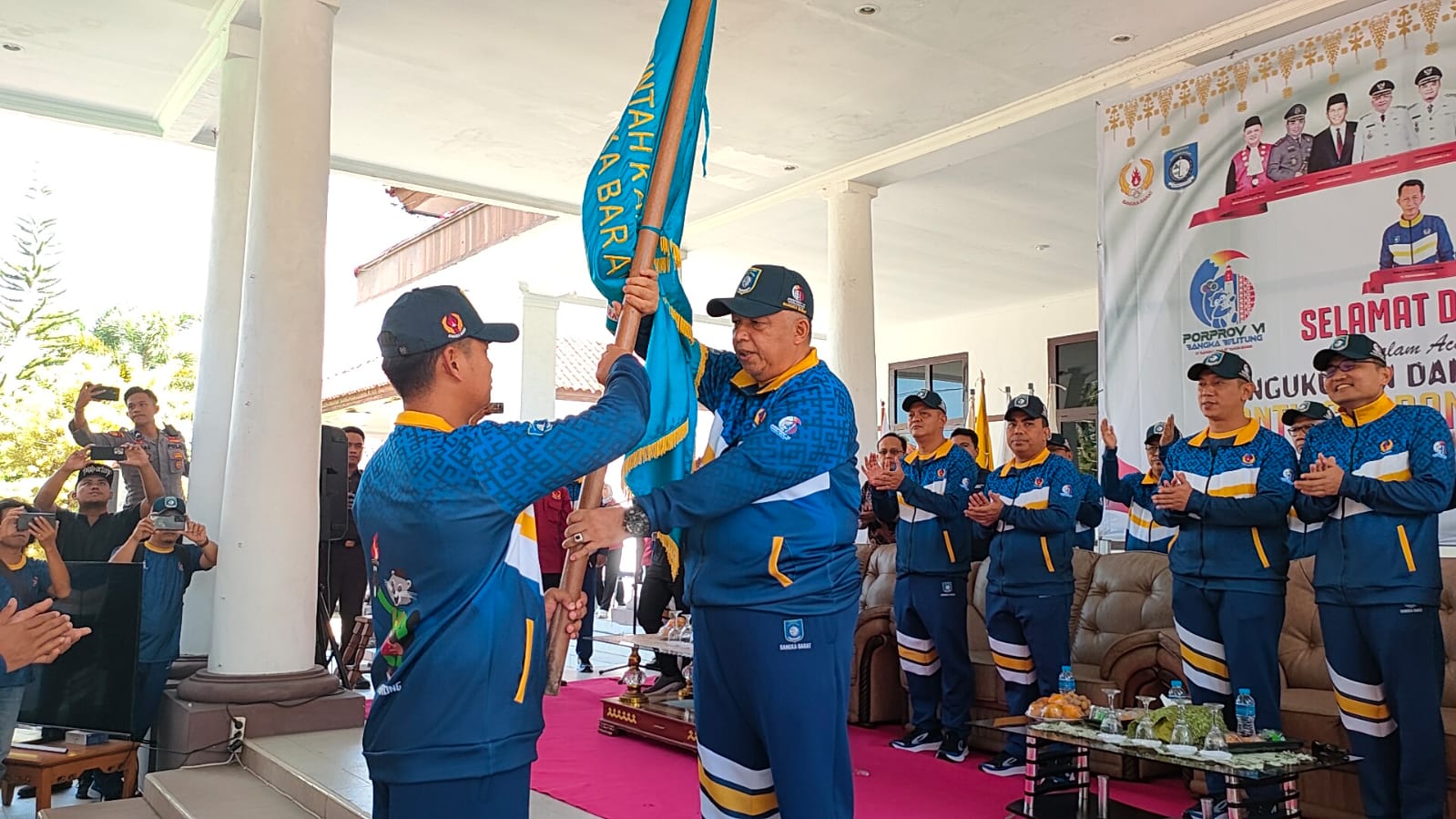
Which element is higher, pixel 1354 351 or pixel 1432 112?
pixel 1432 112

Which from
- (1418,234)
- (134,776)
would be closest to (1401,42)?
(1418,234)

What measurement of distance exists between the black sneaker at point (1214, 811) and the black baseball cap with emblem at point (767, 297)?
2340mm

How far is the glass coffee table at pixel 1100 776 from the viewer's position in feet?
11.0

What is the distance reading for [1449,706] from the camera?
168 inches

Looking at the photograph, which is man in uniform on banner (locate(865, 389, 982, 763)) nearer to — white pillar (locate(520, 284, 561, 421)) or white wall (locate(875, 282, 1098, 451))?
white pillar (locate(520, 284, 561, 421))

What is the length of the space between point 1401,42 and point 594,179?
15.3 feet

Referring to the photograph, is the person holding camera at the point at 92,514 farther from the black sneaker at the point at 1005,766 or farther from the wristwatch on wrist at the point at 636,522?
the black sneaker at the point at 1005,766

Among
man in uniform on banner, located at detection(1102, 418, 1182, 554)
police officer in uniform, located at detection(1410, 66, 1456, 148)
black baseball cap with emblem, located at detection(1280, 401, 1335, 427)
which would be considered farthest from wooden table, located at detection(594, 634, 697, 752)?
police officer in uniform, located at detection(1410, 66, 1456, 148)

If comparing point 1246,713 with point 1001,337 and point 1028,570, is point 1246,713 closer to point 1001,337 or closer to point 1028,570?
point 1028,570

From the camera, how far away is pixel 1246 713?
3.73 metres

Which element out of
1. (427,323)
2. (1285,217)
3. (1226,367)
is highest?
(1285,217)

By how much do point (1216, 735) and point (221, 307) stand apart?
5277mm

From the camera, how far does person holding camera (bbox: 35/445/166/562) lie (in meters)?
5.19

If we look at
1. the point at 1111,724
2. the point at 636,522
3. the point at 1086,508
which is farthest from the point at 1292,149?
the point at 636,522
